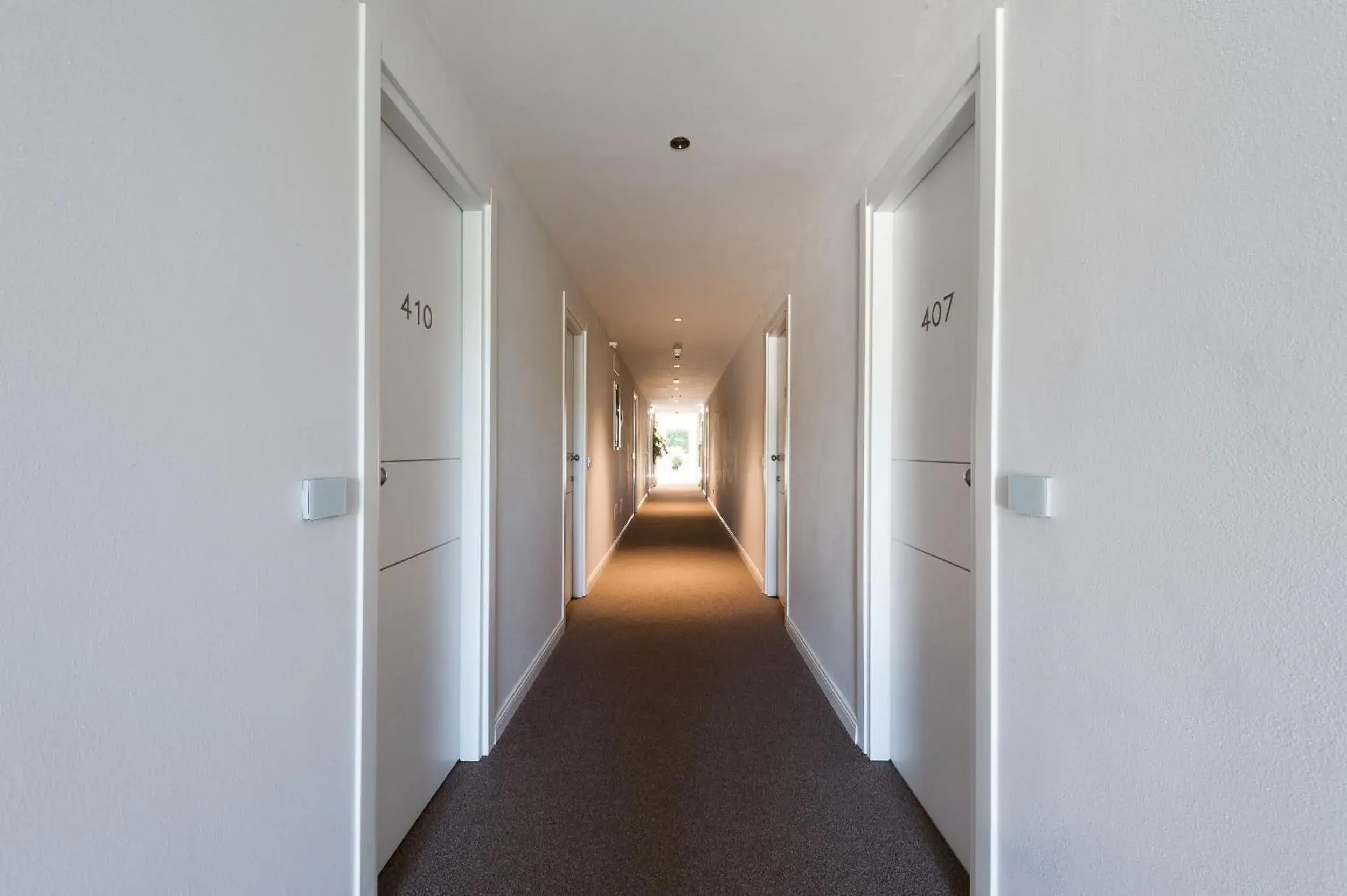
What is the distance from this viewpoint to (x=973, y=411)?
1.58 metres

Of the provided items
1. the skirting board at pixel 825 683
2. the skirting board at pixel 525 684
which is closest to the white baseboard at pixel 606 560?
the skirting board at pixel 525 684

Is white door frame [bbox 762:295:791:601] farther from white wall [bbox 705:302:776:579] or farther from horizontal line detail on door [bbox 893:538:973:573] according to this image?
horizontal line detail on door [bbox 893:538:973:573]

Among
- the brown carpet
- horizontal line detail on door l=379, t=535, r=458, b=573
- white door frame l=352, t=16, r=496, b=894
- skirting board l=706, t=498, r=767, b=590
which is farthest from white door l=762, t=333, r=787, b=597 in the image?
horizontal line detail on door l=379, t=535, r=458, b=573

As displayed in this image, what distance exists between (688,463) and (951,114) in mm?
25323

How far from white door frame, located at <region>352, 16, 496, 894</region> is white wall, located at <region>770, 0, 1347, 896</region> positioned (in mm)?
1486

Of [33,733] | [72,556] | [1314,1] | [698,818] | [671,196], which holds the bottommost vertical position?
[698,818]

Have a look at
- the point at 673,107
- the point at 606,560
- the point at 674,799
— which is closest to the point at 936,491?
the point at 674,799

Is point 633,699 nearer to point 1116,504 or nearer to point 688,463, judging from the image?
point 1116,504

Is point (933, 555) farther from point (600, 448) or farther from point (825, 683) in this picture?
point (600, 448)

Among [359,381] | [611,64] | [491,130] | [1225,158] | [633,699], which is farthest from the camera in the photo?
[633,699]

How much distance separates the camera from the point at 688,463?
88.4 ft

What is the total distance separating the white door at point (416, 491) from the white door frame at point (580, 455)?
238 centimetres

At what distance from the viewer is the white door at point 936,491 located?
1.74 m

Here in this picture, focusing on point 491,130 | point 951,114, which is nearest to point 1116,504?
point 951,114
